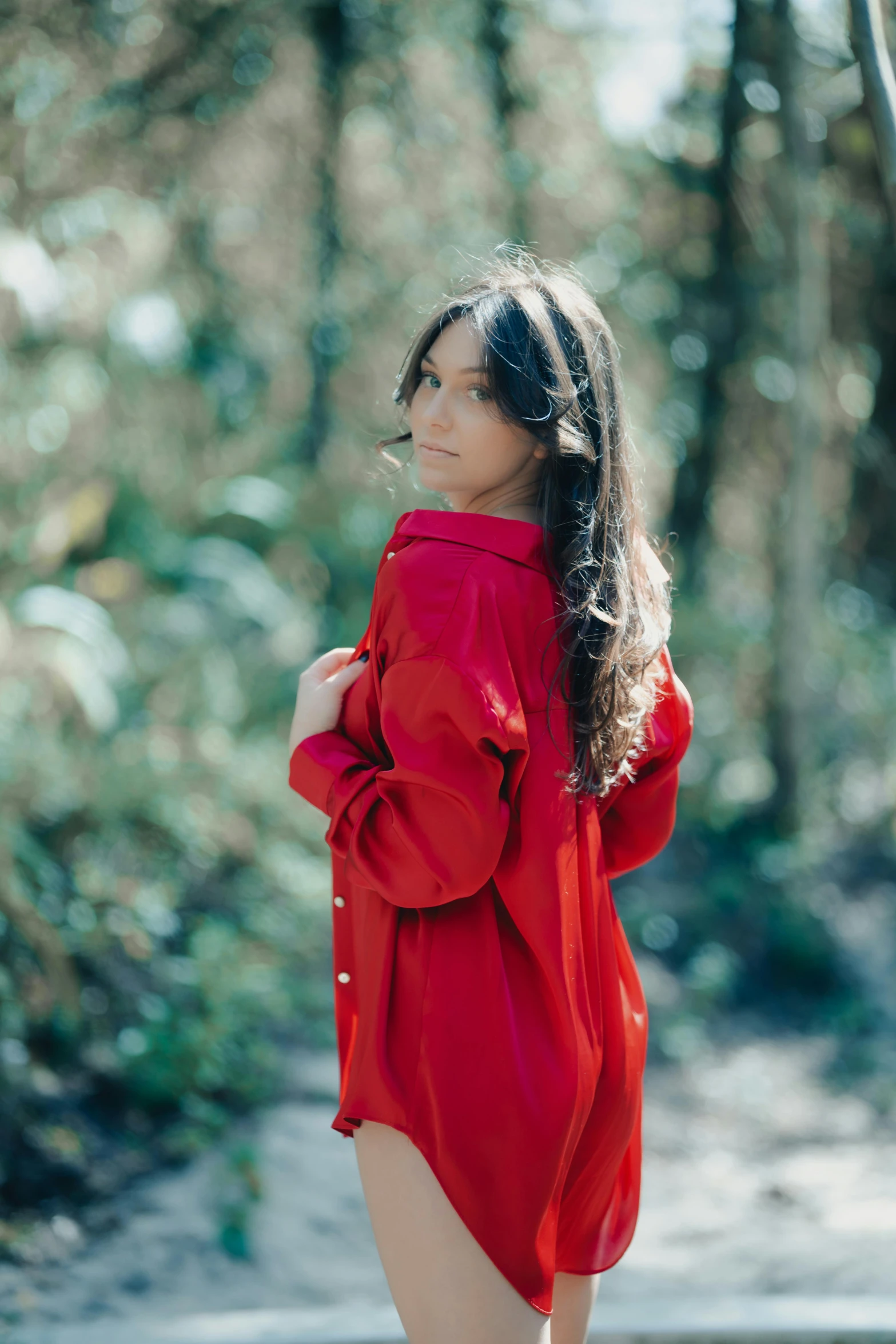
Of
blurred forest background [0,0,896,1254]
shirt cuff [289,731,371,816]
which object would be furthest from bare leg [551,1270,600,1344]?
blurred forest background [0,0,896,1254]

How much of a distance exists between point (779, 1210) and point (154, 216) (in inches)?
227

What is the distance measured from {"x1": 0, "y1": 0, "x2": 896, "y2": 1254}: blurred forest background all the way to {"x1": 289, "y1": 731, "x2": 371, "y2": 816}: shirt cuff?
2.46 meters

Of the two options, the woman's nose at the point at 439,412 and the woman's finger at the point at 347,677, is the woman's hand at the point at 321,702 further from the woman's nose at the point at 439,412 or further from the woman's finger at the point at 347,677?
the woman's nose at the point at 439,412

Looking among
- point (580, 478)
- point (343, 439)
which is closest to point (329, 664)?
point (580, 478)

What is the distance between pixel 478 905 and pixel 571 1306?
641mm

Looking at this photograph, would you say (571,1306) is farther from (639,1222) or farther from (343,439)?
(343,439)

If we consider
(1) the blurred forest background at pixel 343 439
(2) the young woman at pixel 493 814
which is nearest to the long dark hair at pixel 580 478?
(2) the young woman at pixel 493 814

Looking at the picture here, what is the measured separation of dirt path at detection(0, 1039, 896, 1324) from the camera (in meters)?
2.94

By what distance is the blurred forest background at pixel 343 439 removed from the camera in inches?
179

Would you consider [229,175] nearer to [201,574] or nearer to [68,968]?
[201,574]

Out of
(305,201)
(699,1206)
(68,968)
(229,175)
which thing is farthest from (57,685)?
(305,201)

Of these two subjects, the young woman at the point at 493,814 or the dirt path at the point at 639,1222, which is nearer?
the young woman at the point at 493,814

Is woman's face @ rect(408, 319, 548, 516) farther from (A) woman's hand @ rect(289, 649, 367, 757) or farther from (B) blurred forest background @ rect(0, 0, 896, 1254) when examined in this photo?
(B) blurred forest background @ rect(0, 0, 896, 1254)

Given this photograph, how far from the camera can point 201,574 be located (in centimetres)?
618
